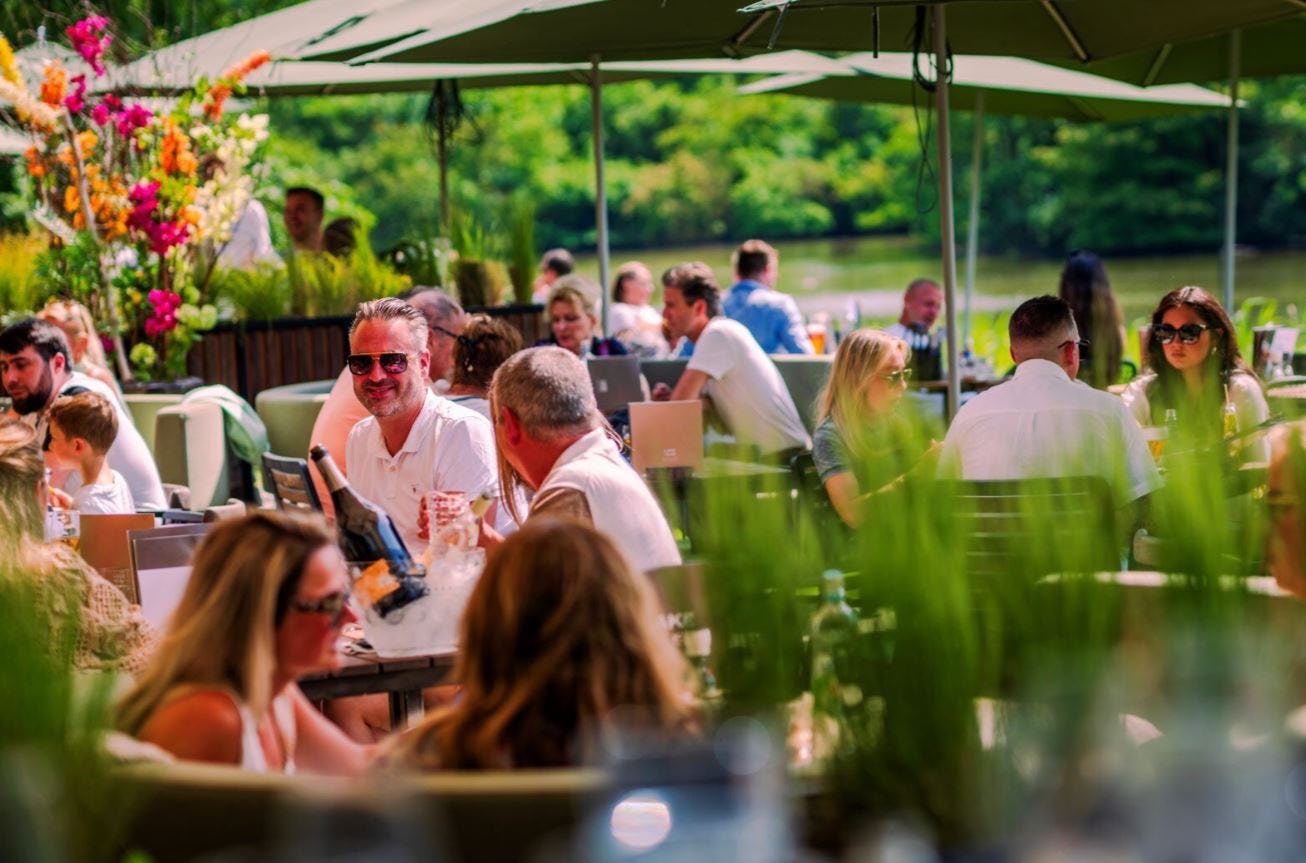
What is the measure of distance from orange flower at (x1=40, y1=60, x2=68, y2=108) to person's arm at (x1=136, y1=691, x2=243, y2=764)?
5.81 meters

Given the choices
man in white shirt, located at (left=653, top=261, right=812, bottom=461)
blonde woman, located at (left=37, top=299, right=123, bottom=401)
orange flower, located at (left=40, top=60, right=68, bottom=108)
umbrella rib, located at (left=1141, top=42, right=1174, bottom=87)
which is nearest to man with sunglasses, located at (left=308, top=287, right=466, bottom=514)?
blonde woman, located at (left=37, top=299, right=123, bottom=401)

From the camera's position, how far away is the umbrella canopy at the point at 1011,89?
32.7ft

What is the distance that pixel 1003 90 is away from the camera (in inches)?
420

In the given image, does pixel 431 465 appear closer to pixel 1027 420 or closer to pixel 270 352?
pixel 1027 420

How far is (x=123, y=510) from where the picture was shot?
5180 millimetres

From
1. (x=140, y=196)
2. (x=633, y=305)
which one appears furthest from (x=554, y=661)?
(x=633, y=305)

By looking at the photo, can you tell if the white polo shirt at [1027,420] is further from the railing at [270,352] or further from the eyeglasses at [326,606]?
the railing at [270,352]

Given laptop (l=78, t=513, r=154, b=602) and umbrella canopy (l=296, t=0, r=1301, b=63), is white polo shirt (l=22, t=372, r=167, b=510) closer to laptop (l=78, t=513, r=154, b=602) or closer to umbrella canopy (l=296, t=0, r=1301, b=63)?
laptop (l=78, t=513, r=154, b=602)

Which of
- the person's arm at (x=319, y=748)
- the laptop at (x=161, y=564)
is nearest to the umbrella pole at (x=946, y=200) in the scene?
the laptop at (x=161, y=564)

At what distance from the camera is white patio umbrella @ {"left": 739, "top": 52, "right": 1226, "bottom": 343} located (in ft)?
32.8

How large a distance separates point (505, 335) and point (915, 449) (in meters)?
3.12

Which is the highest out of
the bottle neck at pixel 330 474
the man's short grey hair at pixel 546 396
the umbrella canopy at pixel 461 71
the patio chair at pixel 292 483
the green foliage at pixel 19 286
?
the umbrella canopy at pixel 461 71

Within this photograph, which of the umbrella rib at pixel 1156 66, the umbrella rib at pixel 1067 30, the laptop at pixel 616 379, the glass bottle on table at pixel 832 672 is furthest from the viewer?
the umbrella rib at pixel 1156 66

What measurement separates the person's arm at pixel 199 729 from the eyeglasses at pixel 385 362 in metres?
2.42
